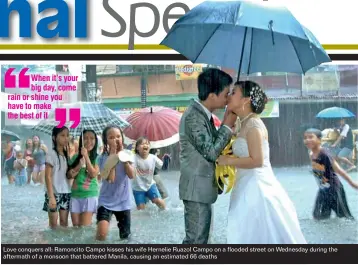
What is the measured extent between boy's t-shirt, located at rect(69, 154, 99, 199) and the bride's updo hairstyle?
144cm

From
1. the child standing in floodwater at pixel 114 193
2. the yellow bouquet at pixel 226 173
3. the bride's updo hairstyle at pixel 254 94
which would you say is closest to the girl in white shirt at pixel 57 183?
the child standing in floodwater at pixel 114 193

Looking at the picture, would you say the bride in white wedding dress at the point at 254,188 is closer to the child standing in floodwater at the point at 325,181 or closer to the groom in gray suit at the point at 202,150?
the groom in gray suit at the point at 202,150

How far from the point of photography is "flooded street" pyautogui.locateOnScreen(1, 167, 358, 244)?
5.38 meters

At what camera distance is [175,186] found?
212 inches

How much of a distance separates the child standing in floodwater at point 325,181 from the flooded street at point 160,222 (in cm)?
5

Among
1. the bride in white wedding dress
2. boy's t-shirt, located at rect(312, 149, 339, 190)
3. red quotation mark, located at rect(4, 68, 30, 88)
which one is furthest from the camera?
boy's t-shirt, located at rect(312, 149, 339, 190)

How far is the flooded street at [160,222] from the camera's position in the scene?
5.38m

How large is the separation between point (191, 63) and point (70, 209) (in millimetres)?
1640

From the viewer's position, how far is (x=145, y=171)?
546 centimetres

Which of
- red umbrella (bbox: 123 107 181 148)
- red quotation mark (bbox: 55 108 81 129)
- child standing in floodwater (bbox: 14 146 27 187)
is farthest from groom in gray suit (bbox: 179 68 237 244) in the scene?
child standing in floodwater (bbox: 14 146 27 187)

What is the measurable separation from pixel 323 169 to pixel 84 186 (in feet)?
6.88

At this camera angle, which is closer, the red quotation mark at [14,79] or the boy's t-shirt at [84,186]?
the red quotation mark at [14,79]

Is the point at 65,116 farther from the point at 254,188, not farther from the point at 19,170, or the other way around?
the point at 254,188

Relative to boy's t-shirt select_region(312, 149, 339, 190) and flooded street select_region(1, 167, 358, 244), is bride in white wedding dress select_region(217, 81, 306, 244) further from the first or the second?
boy's t-shirt select_region(312, 149, 339, 190)
